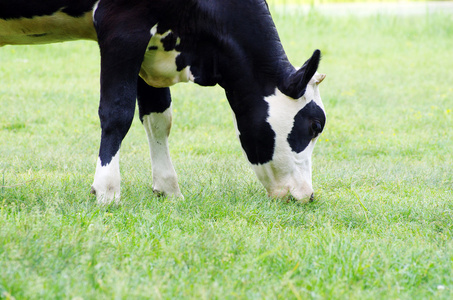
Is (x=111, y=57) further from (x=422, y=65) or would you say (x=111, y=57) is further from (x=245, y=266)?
(x=422, y=65)

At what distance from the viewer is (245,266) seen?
119 inches

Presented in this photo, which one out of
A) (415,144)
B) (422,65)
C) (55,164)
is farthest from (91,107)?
(422,65)

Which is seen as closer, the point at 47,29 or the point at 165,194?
the point at 47,29

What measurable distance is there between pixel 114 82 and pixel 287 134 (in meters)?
1.20

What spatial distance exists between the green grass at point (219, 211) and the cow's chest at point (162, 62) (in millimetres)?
838

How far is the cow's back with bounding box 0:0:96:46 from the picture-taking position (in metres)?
4.12

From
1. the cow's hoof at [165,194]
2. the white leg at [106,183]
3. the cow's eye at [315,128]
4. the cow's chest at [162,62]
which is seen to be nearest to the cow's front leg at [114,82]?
the white leg at [106,183]

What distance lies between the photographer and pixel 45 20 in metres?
4.23

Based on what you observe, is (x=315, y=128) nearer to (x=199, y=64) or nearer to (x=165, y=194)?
(x=199, y=64)

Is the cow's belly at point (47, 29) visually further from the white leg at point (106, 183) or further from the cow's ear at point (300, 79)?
the cow's ear at point (300, 79)

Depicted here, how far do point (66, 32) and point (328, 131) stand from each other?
4.22 m

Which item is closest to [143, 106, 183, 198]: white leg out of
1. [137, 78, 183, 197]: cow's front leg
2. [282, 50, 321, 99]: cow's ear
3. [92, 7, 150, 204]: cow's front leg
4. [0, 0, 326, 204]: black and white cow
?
[137, 78, 183, 197]: cow's front leg

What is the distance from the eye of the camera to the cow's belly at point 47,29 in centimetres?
421

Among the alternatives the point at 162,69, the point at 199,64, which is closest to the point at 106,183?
the point at 162,69
